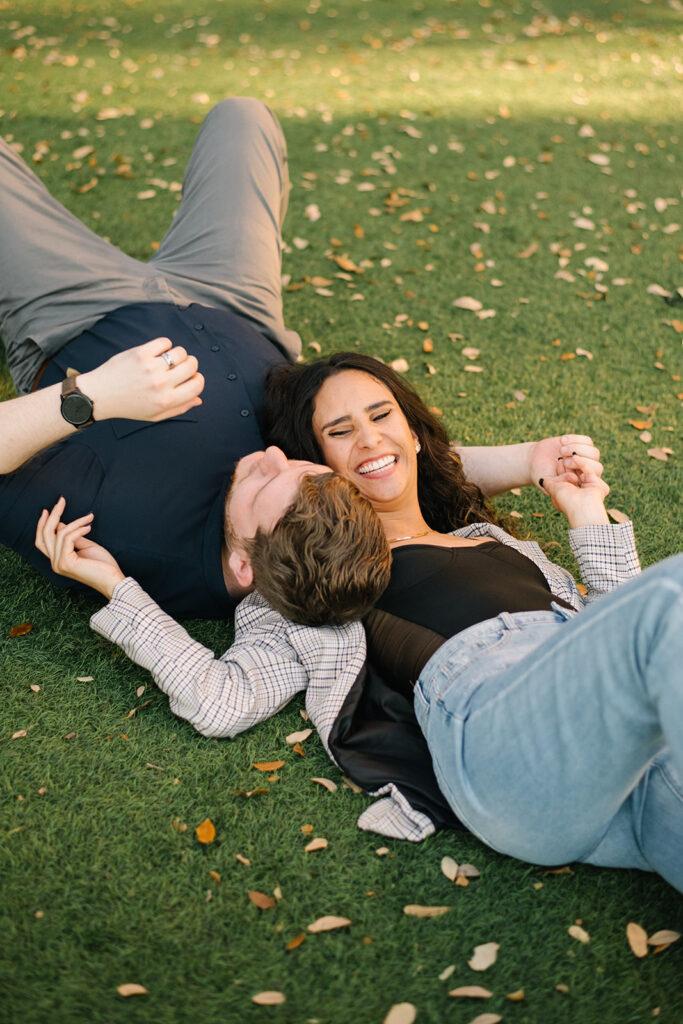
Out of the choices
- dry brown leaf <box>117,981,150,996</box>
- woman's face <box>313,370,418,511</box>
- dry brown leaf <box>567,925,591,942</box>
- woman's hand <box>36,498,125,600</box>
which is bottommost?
dry brown leaf <box>567,925,591,942</box>

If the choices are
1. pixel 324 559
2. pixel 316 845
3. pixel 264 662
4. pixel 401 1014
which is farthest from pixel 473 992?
pixel 324 559

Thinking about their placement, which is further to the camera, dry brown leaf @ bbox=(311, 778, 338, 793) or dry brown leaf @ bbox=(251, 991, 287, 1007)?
dry brown leaf @ bbox=(311, 778, 338, 793)

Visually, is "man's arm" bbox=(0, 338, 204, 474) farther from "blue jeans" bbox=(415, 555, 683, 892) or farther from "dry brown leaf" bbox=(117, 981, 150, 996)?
"dry brown leaf" bbox=(117, 981, 150, 996)

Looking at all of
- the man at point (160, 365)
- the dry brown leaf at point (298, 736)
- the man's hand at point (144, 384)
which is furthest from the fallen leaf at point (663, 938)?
the man's hand at point (144, 384)

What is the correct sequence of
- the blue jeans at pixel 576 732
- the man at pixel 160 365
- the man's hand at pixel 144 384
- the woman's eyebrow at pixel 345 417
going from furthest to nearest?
the woman's eyebrow at pixel 345 417 < the man at pixel 160 365 < the man's hand at pixel 144 384 < the blue jeans at pixel 576 732

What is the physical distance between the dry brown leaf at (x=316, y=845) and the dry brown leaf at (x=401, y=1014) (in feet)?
1.69

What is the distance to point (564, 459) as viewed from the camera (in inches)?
141

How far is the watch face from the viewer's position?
2.84 m

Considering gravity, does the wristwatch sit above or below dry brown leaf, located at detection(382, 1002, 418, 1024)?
above

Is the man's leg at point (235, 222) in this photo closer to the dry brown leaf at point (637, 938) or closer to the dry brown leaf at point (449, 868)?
the dry brown leaf at point (449, 868)

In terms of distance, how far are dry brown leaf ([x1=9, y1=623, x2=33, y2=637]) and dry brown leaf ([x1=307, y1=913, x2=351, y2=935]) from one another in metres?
1.65

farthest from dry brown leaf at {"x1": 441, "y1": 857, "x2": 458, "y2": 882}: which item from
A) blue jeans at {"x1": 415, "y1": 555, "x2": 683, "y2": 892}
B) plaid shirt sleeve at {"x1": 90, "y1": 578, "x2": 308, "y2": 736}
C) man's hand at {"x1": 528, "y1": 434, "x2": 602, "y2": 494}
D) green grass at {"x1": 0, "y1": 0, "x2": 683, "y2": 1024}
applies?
man's hand at {"x1": 528, "y1": 434, "x2": 602, "y2": 494}

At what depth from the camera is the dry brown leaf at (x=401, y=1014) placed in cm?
225

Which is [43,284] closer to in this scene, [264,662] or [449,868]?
[264,662]
